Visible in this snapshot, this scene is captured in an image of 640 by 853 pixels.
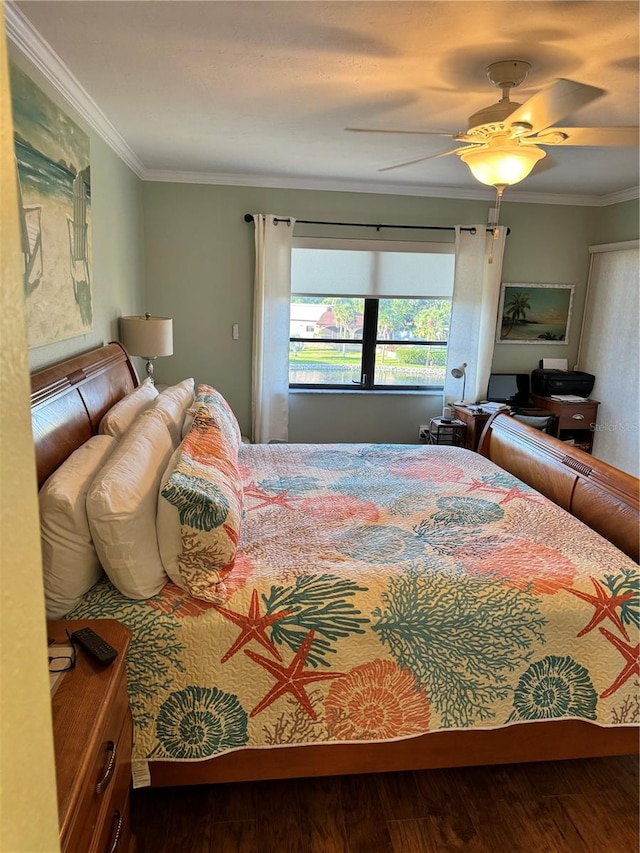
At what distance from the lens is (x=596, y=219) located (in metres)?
4.85

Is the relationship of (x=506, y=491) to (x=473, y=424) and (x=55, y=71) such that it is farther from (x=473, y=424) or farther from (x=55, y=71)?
(x=55, y=71)

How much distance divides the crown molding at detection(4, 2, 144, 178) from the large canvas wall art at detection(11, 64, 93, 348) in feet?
0.31

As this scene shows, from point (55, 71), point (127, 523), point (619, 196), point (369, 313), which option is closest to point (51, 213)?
point (55, 71)

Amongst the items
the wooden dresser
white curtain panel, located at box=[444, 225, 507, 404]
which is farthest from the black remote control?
white curtain panel, located at box=[444, 225, 507, 404]

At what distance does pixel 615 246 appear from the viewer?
4.54 meters

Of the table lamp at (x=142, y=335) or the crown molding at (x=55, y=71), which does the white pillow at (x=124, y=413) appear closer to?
the table lamp at (x=142, y=335)

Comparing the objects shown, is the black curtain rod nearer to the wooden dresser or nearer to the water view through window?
the water view through window

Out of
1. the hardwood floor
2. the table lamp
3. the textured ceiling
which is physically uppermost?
the textured ceiling

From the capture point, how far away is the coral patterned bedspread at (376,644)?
1.60 metres

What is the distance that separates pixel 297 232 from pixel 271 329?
32.2 inches

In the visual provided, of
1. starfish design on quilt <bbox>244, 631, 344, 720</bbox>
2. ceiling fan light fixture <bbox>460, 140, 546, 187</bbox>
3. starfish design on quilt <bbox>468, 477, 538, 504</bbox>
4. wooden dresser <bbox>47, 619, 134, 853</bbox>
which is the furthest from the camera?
starfish design on quilt <bbox>468, 477, 538, 504</bbox>

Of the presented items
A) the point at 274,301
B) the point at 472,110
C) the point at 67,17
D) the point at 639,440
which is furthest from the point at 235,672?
the point at 639,440

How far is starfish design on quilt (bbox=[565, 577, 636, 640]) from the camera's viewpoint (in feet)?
5.78

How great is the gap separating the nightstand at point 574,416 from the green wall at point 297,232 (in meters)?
0.53
